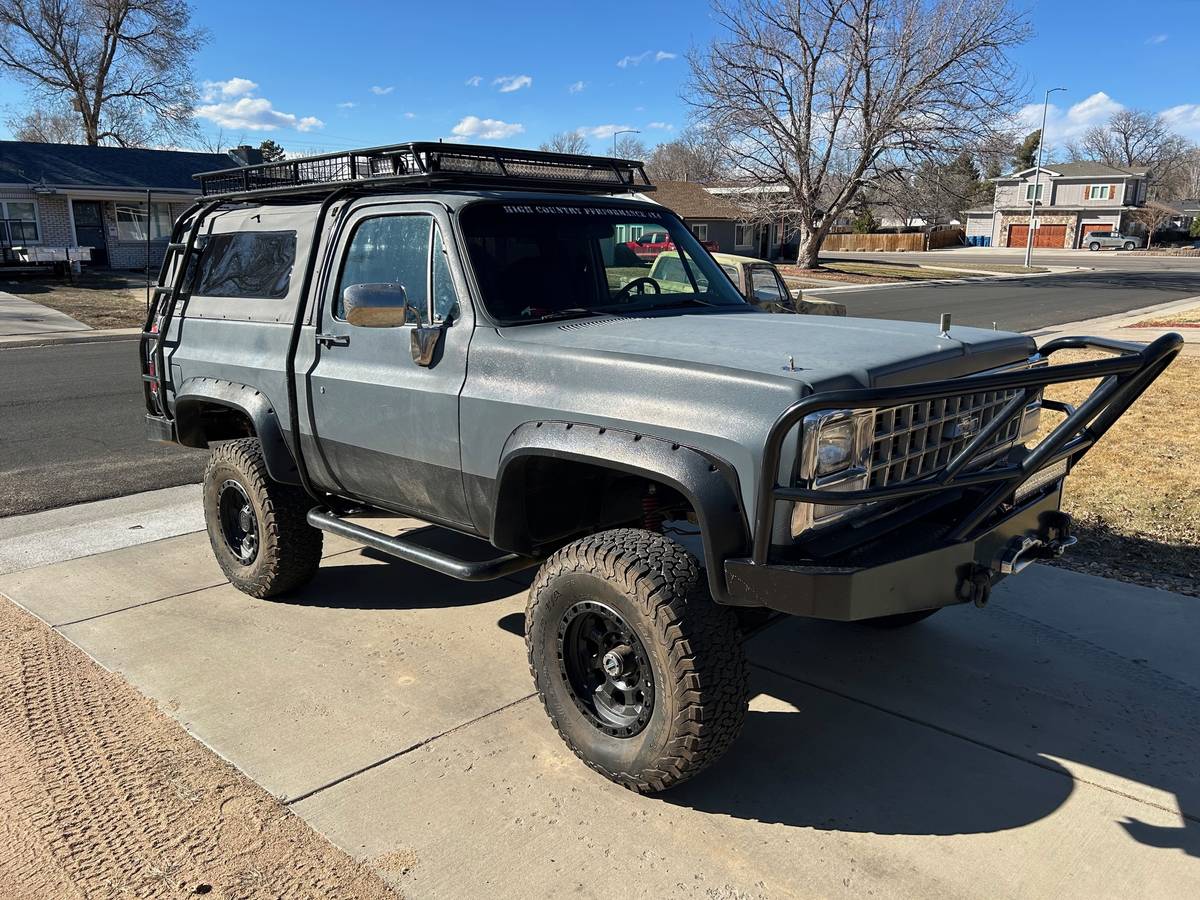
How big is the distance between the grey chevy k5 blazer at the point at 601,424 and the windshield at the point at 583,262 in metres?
0.01

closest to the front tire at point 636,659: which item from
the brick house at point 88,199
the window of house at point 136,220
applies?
the brick house at point 88,199

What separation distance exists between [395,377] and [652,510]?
51.4 inches

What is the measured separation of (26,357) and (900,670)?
52.2 feet

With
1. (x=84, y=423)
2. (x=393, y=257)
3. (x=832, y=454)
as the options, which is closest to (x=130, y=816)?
(x=393, y=257)

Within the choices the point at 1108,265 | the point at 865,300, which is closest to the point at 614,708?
the point at 865,300

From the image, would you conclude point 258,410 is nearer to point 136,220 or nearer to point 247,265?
point 247,265

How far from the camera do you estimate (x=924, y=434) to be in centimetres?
329

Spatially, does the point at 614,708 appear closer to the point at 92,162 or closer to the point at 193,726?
the point at 193,726

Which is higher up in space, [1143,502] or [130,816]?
[1143,502]

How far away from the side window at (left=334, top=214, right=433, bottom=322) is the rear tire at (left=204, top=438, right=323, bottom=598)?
105 cm

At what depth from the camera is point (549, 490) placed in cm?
378

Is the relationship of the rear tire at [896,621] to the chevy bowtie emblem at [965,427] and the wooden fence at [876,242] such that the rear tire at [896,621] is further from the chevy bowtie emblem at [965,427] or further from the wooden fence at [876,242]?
the wooden fence at [876,242]

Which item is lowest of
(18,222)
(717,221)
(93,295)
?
(93,295)

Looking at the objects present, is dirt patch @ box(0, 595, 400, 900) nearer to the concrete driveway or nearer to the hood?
the concrete driveway
